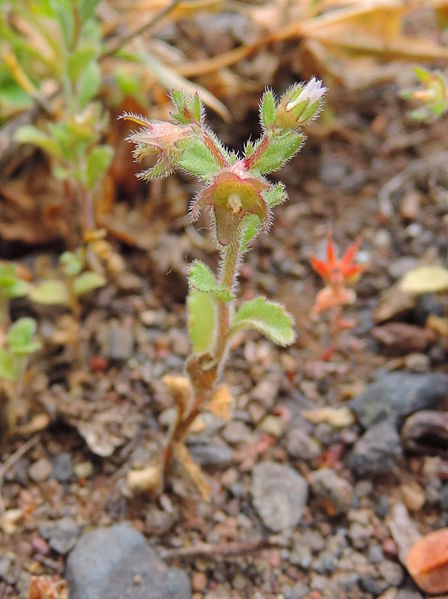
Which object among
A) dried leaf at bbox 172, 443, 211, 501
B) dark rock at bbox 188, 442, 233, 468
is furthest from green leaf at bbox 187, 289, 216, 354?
dark rock at bbox 188, 442, 233, 468

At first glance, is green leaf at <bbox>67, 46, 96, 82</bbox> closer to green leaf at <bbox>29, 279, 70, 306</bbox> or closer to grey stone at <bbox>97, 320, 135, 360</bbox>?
green leaf at <bbox>29, 279, 70, 306</bbox>

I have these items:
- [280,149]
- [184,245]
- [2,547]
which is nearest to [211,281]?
[280,149]

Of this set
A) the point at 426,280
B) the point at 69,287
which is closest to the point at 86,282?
the point at 69,287

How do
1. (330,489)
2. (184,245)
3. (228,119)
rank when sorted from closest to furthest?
(330,489) → (184,245) → (228,119)

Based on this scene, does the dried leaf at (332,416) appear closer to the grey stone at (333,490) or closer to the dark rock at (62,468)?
the grey stone at (333,490)

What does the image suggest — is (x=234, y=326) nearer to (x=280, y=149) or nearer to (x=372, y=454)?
(x=280, y=149)

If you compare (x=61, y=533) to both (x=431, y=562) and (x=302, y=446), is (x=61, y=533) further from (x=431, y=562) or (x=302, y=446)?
(x=431, y=562)
